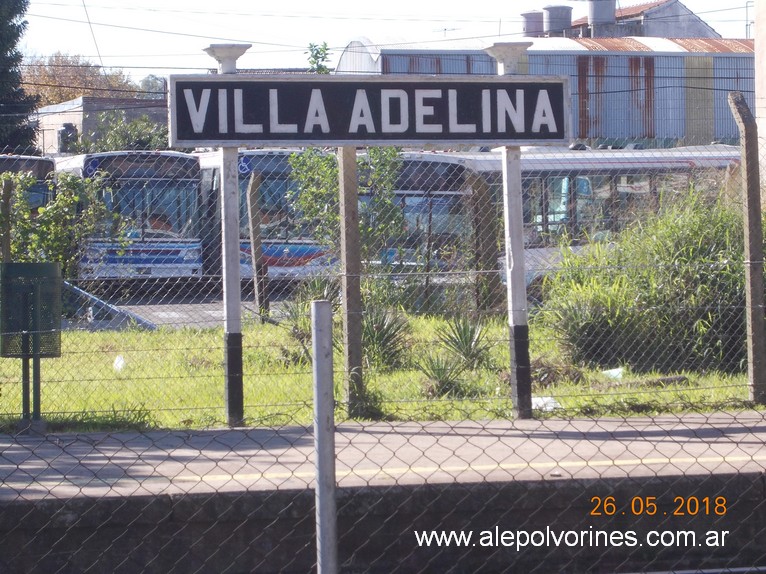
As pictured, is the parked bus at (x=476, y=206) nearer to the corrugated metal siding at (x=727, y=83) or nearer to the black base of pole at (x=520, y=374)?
the black base of pole at (x=520, y=374)

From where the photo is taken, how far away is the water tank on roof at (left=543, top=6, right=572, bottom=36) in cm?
4125

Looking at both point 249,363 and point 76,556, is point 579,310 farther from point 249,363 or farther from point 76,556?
point 76,556

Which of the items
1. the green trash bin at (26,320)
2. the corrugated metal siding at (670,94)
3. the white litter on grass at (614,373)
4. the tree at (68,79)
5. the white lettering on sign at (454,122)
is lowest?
the white litter on grass at (614,373)

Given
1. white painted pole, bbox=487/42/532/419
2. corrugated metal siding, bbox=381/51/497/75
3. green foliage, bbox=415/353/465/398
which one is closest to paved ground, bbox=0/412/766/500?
white painted pole, bbox=487/42/532/419

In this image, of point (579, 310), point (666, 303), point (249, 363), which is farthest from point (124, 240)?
point (666, 303)

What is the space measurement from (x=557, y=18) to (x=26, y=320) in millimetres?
38095

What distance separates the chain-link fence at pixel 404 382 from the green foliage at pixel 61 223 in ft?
0.11

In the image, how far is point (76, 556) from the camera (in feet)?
14.5

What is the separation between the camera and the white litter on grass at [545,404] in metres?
7.33

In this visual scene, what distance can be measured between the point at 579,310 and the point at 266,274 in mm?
3371

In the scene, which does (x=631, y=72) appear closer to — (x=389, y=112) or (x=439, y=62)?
(x=439, y=62)

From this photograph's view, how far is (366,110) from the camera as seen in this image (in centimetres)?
698

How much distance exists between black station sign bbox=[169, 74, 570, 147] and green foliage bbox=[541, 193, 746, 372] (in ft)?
5.62

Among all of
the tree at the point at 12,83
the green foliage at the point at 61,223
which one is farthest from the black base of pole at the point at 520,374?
the tree at the point at 12,83
